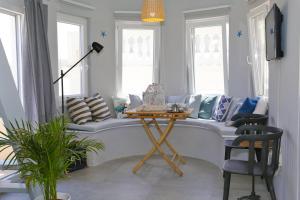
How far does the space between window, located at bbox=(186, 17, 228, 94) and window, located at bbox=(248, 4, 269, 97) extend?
1.94ft

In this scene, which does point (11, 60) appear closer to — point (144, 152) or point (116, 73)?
point (116, 73)

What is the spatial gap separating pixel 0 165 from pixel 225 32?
4035 millimetres

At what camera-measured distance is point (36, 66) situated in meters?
4.52

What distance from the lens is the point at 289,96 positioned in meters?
2.85

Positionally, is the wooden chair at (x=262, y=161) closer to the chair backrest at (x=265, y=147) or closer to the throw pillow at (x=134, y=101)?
the chair backrest at (x=265, y=147)

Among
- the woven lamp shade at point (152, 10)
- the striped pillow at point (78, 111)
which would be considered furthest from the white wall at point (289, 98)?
the striped pillow at point (78, 111)

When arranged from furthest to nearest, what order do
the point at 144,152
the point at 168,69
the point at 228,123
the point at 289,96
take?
1. the point at 168,69
2. the point at 144,152
3. the point at 228,123
4. the point at 289,96

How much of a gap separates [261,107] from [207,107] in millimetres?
1311

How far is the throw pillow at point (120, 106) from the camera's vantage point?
19.3ft

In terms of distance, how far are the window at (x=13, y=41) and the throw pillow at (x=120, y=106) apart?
1.89 meters

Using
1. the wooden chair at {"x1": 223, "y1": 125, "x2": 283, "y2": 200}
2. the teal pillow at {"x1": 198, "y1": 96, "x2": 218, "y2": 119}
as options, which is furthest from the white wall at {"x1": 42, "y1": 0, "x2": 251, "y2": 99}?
the wooden chair at {"x1": 223, "y1": 125, "x2": 283, "y2": 200}

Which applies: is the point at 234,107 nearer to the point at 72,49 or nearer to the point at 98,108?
the point at 98,108

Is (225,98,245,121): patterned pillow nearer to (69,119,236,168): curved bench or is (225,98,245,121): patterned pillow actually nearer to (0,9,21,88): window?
(69,119,236,168): curved bench

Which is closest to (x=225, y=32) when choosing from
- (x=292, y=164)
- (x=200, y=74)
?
(x=200, y=74)
